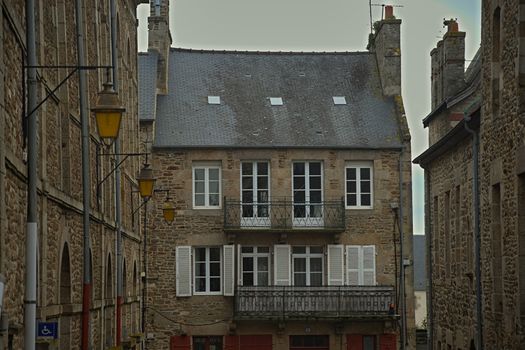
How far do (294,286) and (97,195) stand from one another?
16.8 m

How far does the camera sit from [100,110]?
15.6 meters

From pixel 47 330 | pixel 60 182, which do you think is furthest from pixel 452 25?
pixel 47 330

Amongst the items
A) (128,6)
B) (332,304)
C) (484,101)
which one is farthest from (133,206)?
(484,101)

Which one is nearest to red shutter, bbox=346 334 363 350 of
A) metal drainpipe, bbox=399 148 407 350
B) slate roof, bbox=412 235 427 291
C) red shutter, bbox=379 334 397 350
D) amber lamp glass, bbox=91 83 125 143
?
red shutter, bbox=379 334 397 350

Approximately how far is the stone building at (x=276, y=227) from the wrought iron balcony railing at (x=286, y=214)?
0.11ft

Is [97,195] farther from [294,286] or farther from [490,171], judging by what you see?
[294,286]

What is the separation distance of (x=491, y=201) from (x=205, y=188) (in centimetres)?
1901

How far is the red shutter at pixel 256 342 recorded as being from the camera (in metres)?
39.9

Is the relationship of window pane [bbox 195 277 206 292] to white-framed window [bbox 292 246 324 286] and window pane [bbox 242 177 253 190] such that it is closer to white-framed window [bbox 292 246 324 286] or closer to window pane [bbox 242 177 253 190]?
white-framed window [bbox 292 246 324 286]

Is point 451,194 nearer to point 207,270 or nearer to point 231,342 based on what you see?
point 231,342

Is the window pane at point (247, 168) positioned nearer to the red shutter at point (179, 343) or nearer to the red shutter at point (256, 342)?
the red shutter at point (256, 342)

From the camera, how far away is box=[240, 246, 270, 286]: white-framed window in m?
40.8

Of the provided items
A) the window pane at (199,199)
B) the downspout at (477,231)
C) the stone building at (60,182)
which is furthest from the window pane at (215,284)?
the downspout at (477,231)

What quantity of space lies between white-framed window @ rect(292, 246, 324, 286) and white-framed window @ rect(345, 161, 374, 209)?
1859 millimetres
